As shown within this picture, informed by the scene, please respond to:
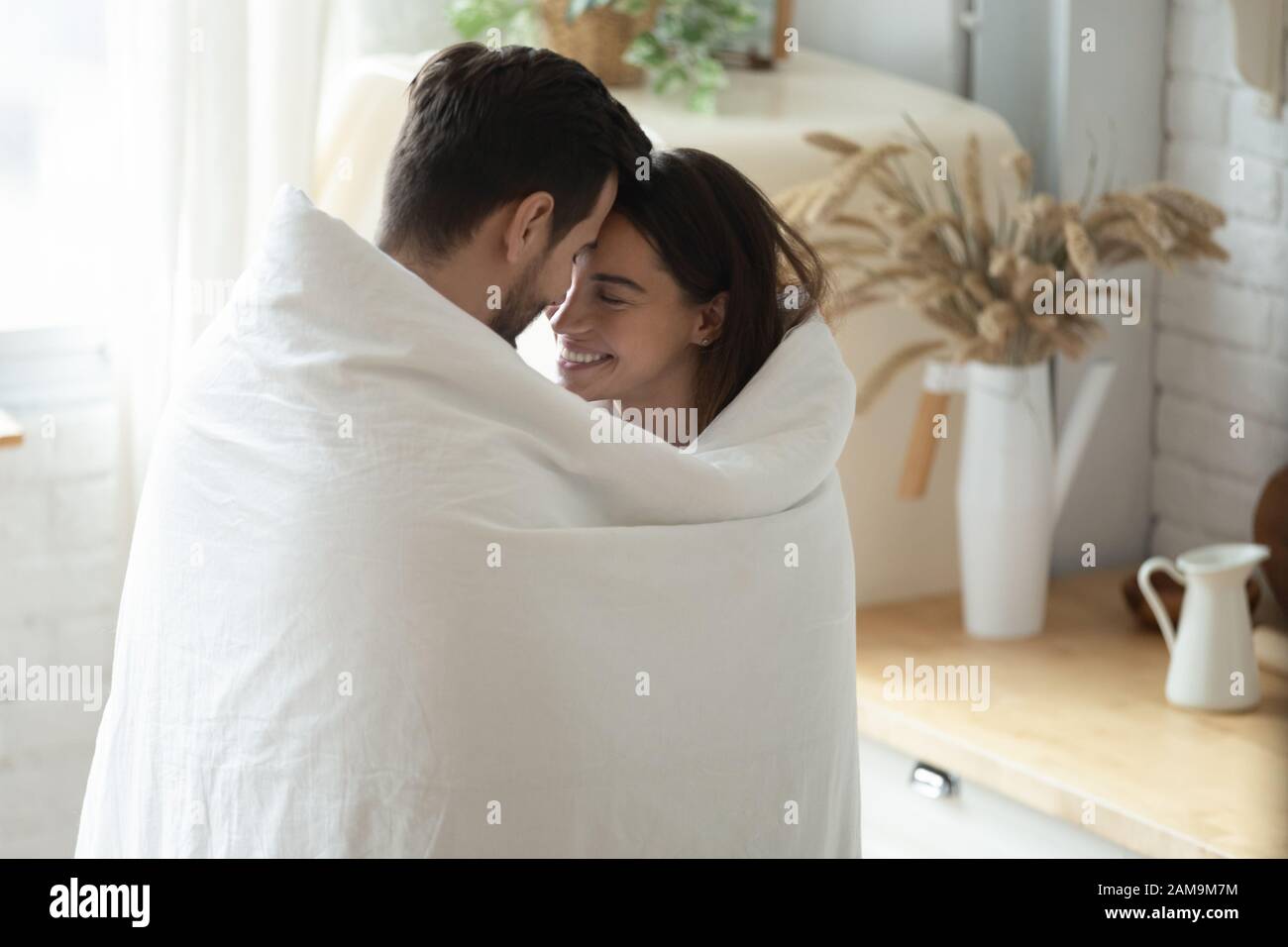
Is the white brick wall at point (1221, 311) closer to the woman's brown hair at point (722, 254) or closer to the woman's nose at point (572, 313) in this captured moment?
the woman's brown hair at point (722, 254)

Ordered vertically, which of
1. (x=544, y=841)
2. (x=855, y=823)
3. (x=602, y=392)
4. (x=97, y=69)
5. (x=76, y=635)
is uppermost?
(x=97, y=69)

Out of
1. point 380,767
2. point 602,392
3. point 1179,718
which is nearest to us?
point 380,767

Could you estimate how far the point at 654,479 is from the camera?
47.9 inches

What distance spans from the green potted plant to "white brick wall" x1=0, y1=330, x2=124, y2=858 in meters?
0.75

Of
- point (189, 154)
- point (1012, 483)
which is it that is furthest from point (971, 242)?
point (189, 154)

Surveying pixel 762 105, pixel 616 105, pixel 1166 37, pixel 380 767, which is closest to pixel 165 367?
pixel 762 105

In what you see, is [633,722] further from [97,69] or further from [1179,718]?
[97,69]

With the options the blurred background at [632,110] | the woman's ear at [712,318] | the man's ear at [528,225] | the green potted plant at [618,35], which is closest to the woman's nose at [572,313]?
the woman's ear at [712,318]

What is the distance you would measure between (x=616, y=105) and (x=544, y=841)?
581 mm

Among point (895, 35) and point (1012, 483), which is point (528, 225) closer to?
point (1012, 483)

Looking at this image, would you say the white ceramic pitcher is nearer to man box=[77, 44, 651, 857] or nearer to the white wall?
the white wall

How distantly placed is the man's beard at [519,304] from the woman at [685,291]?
18 cm

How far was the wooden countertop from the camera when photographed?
1.85 m

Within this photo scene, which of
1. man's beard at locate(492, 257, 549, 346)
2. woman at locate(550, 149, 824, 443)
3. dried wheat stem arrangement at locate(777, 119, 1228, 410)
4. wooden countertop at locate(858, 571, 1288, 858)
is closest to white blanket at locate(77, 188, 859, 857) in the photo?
man's beard at locate(492, 257, 549, 346)
